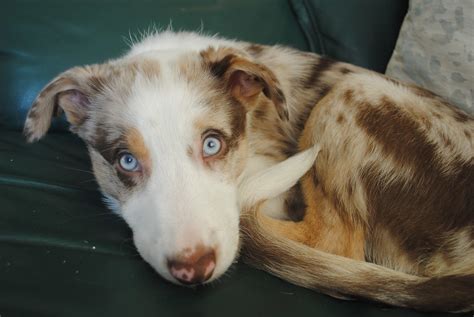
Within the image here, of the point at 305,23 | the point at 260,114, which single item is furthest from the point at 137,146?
the point at 305,23

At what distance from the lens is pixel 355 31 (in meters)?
2.61

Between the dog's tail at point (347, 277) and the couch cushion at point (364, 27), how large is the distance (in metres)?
1.47

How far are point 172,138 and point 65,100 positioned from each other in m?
0.58

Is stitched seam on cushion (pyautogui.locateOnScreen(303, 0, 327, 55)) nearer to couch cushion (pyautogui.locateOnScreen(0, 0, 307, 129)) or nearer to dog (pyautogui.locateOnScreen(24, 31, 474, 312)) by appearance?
couch cushion (pyautogui.locateOnScreen(0, 0, 307, 129))

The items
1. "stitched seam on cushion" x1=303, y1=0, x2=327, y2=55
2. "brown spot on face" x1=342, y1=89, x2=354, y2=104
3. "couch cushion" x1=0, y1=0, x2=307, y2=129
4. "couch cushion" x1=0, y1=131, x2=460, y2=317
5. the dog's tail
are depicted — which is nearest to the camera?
"couch cushion" x1=0, y1=131, x2=460, y2=317

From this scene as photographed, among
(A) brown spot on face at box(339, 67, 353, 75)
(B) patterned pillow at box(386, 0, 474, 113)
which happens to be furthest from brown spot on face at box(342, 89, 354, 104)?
(B) patterned pillow at box(386, 0, 474, 113)

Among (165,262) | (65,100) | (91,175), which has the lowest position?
(91,175)

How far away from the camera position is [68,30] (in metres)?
2.42

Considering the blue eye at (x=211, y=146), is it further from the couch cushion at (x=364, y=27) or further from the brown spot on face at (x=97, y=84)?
the couch cushion at (x=364, y=27)

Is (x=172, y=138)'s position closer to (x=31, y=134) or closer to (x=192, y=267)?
(x=192, y=267)

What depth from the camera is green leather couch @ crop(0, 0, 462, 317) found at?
121 cm

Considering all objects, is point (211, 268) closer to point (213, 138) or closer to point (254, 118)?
point (213, 138)

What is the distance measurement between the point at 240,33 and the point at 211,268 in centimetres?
170

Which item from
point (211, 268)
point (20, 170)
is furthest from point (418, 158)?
point (20, 170)
